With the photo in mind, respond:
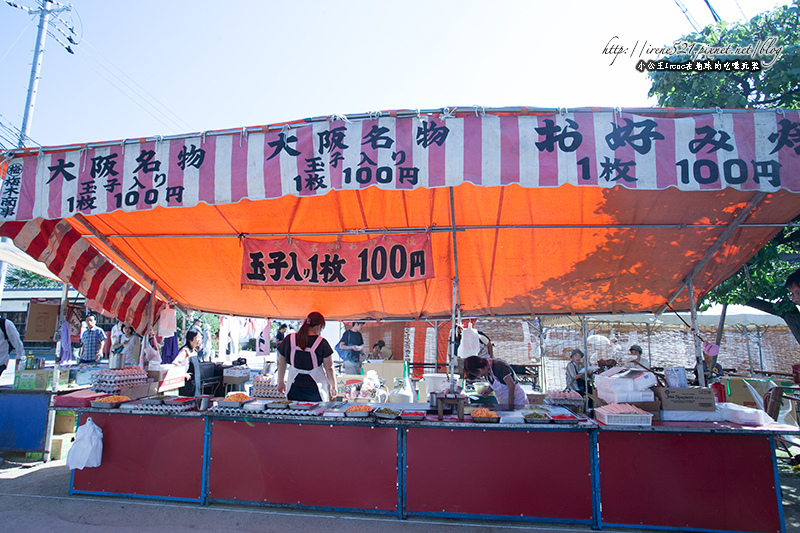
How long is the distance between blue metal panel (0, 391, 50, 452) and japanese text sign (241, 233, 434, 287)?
3483 mm

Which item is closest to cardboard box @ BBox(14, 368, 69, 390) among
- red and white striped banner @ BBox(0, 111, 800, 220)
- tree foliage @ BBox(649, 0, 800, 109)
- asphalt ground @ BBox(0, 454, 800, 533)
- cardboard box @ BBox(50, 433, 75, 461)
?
cardboard box @ BBox(50, 433, 75, 461)

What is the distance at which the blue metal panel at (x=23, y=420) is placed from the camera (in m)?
6.25

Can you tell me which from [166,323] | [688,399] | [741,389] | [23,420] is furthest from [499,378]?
[741,389]

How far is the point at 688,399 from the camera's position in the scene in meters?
4.51

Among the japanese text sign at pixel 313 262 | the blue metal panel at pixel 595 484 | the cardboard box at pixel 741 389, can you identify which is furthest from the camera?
the cardboard box at pixel 741 389

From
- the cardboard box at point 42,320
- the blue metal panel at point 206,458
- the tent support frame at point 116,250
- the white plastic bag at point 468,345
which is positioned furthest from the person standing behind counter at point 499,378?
the cardboard box at point 42,320

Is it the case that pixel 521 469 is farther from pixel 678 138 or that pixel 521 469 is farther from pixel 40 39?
pixel 40 39

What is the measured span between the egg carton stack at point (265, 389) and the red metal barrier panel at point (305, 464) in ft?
3.19

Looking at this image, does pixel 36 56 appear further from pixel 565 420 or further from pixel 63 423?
pixel 565 420

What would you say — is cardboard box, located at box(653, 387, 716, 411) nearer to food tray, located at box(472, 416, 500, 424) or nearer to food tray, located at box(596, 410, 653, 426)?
food tray, located at box(596, 410, 653, 426)

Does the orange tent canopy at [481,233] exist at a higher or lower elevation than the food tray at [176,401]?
higher

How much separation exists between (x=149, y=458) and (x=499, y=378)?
13.5 feet

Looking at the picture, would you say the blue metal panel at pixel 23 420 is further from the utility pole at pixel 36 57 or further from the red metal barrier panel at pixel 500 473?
the utility pole at pixel 36 57

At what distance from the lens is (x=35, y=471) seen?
5.80 m
